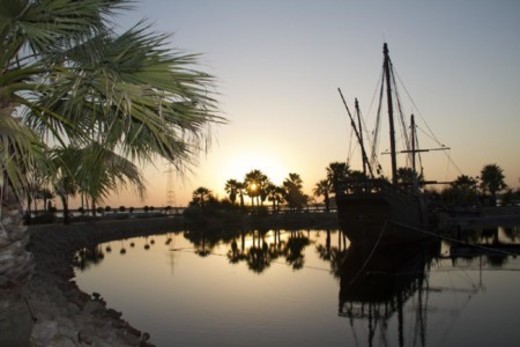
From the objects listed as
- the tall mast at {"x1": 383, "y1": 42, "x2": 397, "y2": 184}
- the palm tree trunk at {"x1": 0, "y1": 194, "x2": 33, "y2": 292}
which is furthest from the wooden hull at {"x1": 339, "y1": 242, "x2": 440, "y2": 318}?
the palm tree trunk at {"x1": 0, "y1": 194, "x2": 33, "y2": 292}

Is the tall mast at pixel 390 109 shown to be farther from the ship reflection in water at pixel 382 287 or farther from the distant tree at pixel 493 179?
the distant tree at pixel 493 179

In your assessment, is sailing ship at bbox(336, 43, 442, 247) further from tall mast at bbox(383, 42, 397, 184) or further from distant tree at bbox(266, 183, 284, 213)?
distant tree at bbox(266, 183, 284, 213)

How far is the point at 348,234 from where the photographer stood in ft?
113

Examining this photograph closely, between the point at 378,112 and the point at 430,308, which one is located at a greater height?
the point at 378,112

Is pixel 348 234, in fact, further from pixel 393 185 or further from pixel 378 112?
pixel 378 112

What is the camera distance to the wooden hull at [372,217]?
32.4 meters

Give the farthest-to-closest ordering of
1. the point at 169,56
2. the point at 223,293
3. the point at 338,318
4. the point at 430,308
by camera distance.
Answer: the point at 223,293 < the point at 430,308 < the point at 338,318 < the point at 169,56

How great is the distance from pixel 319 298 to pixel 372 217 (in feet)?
48.3

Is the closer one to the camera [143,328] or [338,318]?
[143,328]

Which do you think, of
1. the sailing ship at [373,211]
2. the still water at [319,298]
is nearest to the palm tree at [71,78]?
the still water at [319,298]

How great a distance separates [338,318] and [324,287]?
6.23 m

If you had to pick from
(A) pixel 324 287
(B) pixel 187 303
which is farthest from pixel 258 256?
(B) pixel 187 303

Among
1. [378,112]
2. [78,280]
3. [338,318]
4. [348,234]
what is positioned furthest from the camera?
[378,112]

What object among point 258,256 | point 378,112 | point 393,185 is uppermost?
point 378,112
